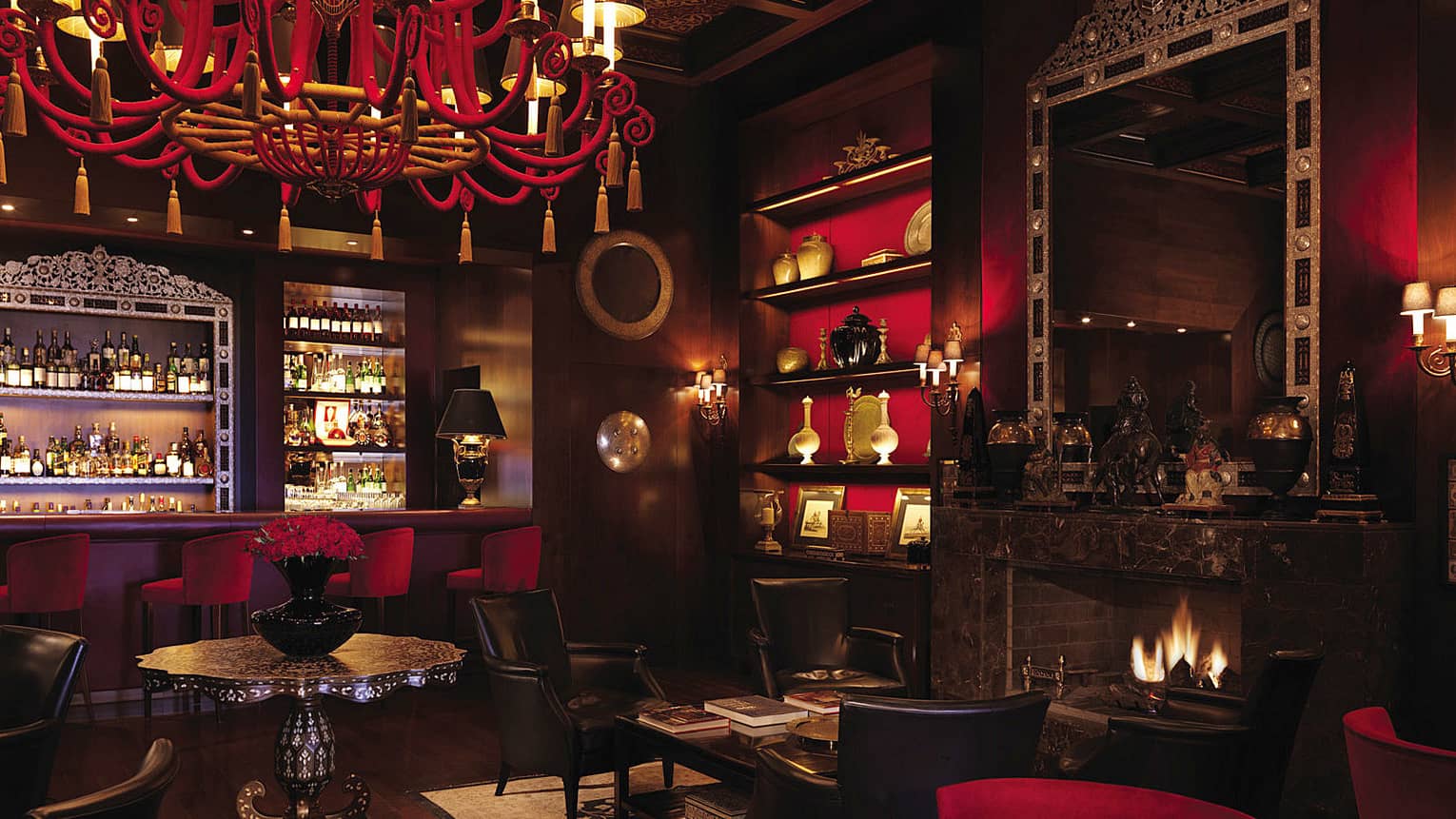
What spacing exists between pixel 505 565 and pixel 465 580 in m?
0.35

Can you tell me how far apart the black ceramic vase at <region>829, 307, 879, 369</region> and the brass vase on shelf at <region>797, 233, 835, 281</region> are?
473mm

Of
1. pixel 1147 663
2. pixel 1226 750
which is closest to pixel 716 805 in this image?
pixel 1226 750

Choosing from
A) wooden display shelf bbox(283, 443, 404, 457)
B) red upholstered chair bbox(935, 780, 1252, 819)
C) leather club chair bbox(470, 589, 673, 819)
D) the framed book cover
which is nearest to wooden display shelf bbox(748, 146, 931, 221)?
the framed book cover

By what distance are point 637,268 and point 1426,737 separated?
5363 mm

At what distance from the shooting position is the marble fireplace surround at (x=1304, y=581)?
4.18 metres

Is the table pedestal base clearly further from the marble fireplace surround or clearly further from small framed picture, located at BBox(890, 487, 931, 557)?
small framed picture, located at BBox(890, 487, 931, 557)

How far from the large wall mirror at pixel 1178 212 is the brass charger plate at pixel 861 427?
1738mm

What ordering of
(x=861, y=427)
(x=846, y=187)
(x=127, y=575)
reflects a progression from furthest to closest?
1. (x=861, y=427)
2. (x=846, y=187)
3. (x=127, y=575)

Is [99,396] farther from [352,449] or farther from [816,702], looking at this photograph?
[816,702]

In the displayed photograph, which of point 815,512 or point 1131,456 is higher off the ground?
point 1131,456

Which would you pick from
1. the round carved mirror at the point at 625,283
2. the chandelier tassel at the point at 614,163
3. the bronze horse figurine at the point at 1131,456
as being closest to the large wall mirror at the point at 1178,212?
the bronze horse figurine at the point at 1131,456

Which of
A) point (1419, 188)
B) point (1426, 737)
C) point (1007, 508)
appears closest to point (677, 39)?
point (1007, 508)

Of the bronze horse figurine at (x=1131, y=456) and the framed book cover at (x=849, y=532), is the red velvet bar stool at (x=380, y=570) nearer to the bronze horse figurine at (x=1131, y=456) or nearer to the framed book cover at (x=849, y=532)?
the framed book cover at (x=849, y=532)

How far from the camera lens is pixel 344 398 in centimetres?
871
